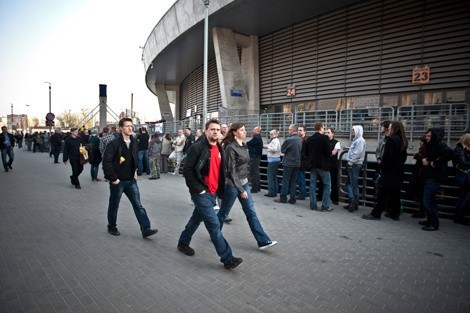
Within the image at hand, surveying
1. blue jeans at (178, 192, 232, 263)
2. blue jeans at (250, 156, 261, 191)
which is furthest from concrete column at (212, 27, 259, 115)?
blue jeans at (178, 192, 232, 263)

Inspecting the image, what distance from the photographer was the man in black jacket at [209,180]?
3.65 metres

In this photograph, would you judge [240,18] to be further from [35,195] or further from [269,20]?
[35,195]

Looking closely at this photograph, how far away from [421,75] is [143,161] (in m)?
12.3

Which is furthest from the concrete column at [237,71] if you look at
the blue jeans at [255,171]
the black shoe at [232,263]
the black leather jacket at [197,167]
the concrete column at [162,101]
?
the concrete column at [162,101]

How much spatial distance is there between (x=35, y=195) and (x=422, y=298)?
884 centimetres

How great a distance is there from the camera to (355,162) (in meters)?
6.87

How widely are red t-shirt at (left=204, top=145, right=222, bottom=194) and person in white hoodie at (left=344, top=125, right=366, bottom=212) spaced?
13.6ft

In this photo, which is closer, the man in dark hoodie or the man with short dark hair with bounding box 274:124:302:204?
the man in dark hoodie

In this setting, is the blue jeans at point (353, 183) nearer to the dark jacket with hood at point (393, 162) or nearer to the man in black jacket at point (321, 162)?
the man in black jacket at point (321, 162)

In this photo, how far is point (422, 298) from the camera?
3125mm

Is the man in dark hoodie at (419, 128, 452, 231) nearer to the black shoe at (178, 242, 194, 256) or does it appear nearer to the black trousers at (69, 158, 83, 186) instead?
the black shoe at (178, 242, 194, 256)

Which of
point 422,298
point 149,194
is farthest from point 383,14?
point 422,298

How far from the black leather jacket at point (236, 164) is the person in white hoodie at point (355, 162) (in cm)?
353

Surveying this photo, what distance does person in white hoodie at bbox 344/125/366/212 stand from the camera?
6.84 meters
